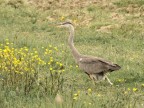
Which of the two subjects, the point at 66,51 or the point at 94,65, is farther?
the point at 66,51

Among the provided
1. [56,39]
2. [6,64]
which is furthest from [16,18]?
[6,64]

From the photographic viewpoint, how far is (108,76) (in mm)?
11383

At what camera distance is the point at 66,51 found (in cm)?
1373

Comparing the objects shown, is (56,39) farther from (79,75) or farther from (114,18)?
(79,75)

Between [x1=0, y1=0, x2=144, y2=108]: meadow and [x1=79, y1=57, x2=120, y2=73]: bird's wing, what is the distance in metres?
0.31

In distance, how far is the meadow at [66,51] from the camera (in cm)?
757

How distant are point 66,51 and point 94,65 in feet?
10.8

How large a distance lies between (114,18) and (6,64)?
10.1 meters

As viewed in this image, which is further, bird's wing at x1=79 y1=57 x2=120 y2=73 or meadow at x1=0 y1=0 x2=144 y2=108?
bird's wing at x1=79 y1=57 x2=120 y2=73

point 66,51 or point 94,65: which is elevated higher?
point 94,65

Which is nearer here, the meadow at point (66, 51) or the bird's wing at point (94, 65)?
the meadow at point (66, 51)

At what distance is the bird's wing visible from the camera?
10.3m

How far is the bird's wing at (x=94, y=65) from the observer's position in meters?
10.3

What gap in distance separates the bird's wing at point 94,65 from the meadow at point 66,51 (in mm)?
313
